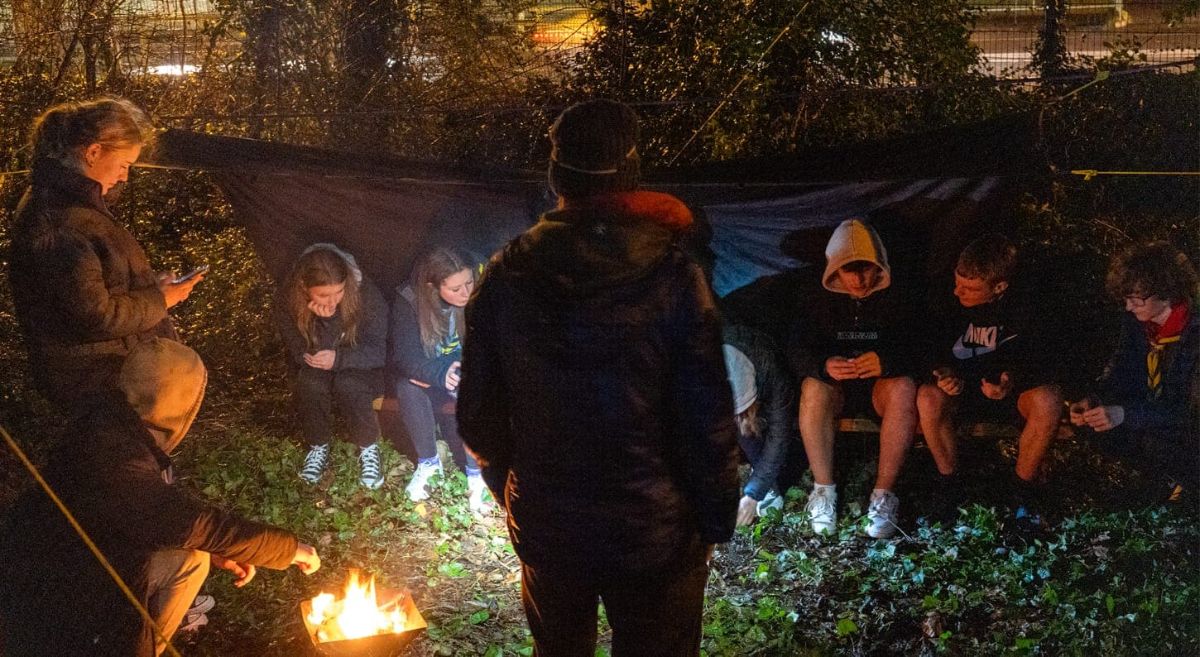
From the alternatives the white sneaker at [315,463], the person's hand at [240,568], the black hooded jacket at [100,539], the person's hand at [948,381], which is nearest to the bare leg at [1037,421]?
the person's hand at [948,381]

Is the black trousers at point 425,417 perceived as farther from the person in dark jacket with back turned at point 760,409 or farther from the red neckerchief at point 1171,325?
the red neckerchief at point 1171,325

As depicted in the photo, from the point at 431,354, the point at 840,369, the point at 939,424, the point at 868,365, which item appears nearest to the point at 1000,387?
the point at 939,424

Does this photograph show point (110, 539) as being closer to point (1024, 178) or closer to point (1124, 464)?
point (1024, 178)

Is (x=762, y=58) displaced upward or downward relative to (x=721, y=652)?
upward

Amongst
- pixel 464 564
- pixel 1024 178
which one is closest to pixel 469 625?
pixel 464 564

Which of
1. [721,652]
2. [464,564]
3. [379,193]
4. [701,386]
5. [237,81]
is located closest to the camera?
[701,386]

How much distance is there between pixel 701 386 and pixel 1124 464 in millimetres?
3694

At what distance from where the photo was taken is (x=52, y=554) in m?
3.09

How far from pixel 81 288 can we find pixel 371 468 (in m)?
2.31

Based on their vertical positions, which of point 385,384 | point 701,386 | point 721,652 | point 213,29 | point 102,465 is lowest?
point 721,652

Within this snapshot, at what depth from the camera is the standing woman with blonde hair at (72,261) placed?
12.3ft

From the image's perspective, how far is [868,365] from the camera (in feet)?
16.2

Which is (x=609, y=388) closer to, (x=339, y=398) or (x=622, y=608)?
(x=622, y=608)

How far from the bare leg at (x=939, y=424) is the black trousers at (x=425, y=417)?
244 centimetres
